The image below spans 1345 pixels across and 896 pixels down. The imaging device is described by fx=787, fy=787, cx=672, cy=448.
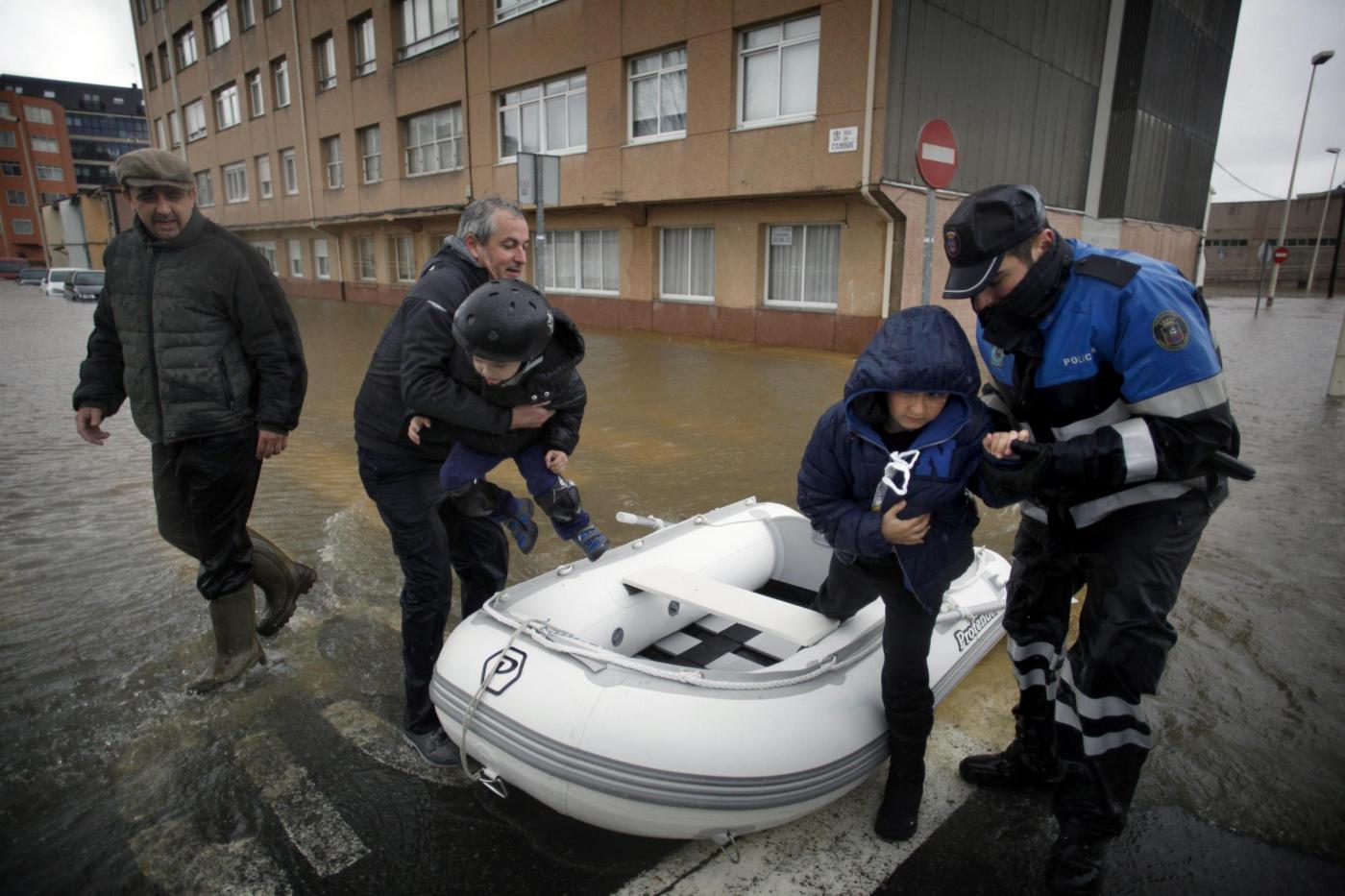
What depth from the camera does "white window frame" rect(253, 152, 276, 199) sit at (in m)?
26.2

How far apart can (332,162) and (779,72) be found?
52.7 ft

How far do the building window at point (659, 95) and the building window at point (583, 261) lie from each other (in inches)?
97.6

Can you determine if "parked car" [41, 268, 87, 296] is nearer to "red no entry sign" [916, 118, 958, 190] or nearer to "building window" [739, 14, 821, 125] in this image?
"building window" [739, 14, 821, 125]

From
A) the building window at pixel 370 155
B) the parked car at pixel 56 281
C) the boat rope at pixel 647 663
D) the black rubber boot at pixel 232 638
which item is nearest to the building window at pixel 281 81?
the building window at pixel 370 155

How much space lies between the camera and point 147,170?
9.08 feet

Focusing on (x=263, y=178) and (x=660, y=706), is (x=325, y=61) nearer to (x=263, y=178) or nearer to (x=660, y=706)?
(x=263, y=178)

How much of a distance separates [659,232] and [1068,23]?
27.8ft

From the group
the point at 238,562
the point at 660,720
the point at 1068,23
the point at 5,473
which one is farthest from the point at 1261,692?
the point at 1068,23

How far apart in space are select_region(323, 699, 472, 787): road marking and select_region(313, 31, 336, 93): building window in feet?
76.5

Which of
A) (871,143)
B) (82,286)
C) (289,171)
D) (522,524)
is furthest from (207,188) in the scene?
(522,524)

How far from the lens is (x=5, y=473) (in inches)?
242

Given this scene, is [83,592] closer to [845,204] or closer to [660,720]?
[660,720]

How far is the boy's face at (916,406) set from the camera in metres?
2.10

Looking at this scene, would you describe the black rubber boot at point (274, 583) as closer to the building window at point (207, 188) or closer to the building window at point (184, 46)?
the building window at point (207, 188)
